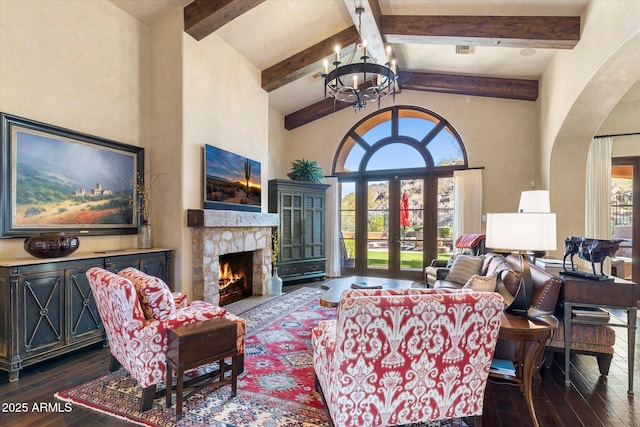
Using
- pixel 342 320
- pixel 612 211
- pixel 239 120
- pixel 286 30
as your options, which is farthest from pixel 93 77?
pixel 612 211

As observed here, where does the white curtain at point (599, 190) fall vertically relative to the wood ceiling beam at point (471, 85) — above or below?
below

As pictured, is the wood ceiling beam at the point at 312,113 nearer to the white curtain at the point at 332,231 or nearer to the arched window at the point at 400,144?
the arched window at the point at 400,144

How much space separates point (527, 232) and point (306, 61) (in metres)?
4.47

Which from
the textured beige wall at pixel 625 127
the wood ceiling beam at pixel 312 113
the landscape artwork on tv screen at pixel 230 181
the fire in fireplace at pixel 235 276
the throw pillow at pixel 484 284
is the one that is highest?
the wood ceiling beam at pixel 312 113

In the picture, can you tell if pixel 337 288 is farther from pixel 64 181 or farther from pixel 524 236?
pixel 64 181

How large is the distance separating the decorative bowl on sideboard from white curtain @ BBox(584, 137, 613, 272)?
7.15 metres

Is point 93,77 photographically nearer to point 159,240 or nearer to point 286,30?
point 159,240

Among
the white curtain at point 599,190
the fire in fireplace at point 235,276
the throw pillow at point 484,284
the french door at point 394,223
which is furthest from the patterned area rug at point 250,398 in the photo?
the white curtain at point 599,190

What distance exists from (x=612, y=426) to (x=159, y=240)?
4.80 meters

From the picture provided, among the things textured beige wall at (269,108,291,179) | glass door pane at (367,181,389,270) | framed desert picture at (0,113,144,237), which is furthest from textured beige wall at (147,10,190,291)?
glass door pane at (367,181,389,270)

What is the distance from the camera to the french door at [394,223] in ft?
22.1

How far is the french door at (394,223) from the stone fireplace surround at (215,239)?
99.7 inches

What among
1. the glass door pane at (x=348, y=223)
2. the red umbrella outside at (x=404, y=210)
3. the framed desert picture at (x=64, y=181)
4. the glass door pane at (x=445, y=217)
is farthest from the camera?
the glass door pane at (x=348, y=223)

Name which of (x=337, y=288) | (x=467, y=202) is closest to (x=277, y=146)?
(x=467, y=202)
